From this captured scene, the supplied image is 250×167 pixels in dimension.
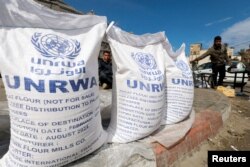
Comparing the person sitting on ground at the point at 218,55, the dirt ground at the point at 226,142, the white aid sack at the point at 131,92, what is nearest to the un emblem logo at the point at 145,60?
the white aid sack at the point at 131,92

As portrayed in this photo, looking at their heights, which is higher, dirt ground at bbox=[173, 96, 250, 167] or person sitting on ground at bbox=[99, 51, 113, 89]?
person sitting on ground at bbox=[99, 51, 113, 89]

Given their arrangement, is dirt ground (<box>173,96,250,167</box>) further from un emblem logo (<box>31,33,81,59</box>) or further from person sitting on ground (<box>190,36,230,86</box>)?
person sitting on ground (<box>190,36,230,86</box>)

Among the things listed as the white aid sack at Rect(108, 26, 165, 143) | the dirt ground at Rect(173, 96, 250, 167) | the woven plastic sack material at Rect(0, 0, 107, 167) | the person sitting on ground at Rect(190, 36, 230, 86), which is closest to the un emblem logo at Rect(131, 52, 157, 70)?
the white aid sack at Rect(108, 26, 165, 143)

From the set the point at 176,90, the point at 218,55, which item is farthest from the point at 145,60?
the point at 218,55

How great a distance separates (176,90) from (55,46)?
1.14m

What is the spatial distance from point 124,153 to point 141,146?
0.53 ft

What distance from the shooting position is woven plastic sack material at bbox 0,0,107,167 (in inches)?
48.8

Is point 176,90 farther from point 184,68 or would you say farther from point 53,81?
point 53,81

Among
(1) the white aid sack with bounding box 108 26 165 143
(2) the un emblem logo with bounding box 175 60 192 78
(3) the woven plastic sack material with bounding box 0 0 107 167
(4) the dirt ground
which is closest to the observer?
(3) the woven plastic sack material with bounding box 0 0 107 167

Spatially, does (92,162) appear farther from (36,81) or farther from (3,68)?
(3,68)

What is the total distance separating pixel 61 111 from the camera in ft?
4.22

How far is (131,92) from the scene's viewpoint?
1.70 m

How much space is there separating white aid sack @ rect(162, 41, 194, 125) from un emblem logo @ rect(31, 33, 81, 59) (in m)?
0.94

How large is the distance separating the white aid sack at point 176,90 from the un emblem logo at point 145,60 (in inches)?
10.9
